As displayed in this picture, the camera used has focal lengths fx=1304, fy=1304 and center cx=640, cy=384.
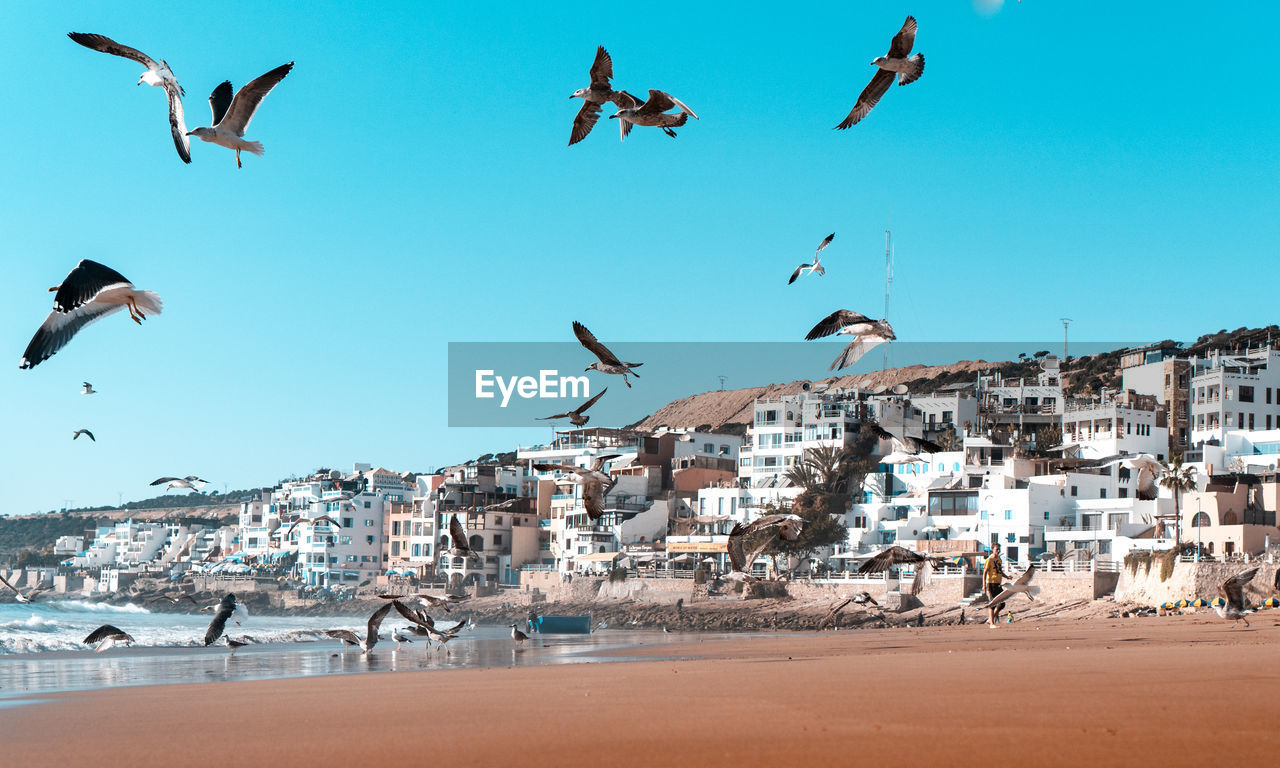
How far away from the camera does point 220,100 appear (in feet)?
53.2

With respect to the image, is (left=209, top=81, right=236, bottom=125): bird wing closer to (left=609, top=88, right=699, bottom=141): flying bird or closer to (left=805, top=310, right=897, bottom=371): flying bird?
(left=609, top=88, right=699, bottom=141): flying bird

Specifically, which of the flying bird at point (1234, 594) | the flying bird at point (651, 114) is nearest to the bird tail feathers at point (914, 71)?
the flying bird at point (651, 114)

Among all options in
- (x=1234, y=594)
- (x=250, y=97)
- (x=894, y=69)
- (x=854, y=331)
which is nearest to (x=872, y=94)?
(x=894, y=69)

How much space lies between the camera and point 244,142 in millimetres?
15500

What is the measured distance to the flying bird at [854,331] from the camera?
55.5 ft

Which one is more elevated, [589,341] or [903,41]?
[903,41]

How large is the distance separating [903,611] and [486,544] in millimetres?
39756

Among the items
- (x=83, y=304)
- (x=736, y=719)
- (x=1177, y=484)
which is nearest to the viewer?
(x=736, y=719)

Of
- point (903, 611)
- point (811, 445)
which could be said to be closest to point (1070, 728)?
point (903, 611)

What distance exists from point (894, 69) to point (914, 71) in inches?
9.9

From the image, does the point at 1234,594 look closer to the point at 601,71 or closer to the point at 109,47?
the point at 601,71

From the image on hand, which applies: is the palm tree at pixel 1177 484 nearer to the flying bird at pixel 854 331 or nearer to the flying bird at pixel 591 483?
the flying bird at pixel 591 483

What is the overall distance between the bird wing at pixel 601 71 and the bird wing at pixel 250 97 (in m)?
3.72

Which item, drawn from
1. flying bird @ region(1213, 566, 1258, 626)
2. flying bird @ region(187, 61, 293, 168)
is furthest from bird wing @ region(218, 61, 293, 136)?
flying bird @ region(1213, 566, 1258, 626)
